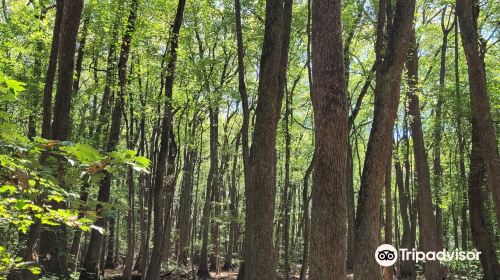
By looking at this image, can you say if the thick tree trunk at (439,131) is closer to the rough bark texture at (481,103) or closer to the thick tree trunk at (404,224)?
the thick tree trunk at (404,224)

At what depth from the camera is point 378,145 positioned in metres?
6.55

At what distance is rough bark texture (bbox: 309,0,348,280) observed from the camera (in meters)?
4.32

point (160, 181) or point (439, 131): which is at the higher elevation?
point (439, 131)

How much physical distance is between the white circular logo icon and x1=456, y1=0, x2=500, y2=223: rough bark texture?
2.43 meters

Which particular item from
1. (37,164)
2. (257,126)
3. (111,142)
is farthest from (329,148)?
(111,142)

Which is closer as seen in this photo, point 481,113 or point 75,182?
point 75,182

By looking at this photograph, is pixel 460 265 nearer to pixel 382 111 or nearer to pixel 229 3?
pixel 382 111

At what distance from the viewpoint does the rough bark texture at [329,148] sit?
14.2 ft

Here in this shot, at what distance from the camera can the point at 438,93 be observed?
1395 cm

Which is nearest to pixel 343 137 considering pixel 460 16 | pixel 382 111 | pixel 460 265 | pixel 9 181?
pixel 382 111

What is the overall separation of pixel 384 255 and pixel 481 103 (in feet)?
12.8

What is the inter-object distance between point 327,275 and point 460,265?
10065 mm

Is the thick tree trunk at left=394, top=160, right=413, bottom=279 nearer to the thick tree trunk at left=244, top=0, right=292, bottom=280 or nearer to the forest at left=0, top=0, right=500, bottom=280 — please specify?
the forest at left=0, top=0, right=500, bottom=280

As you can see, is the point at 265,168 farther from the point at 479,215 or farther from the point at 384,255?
the point at 479,215
